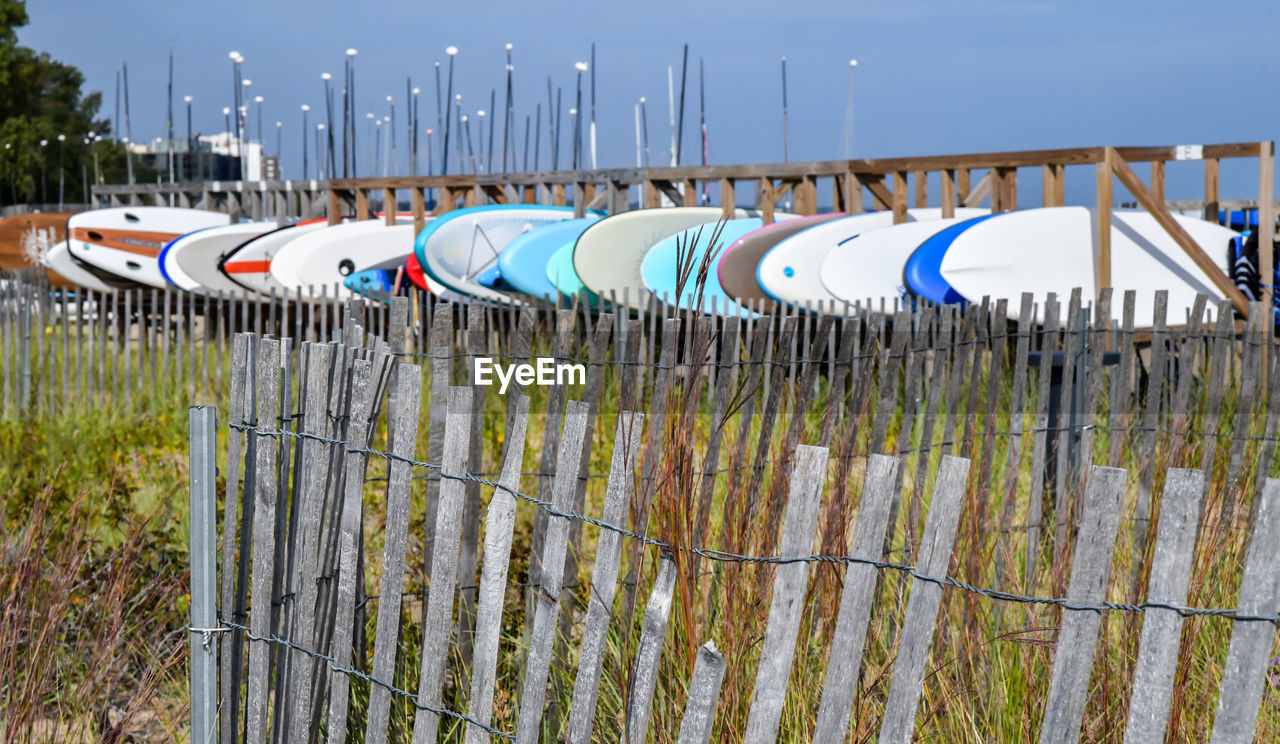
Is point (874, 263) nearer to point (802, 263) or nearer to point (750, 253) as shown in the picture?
point (802, 263)

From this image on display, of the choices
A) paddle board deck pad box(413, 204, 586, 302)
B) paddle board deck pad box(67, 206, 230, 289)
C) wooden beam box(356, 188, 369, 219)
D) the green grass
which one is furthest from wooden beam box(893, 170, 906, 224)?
paddle board deck pad box(67, 206, 230, 289)

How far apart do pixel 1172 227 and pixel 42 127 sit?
38767 millimetres

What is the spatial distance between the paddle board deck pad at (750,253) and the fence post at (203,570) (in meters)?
8.60

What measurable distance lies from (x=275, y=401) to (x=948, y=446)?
2.68 m

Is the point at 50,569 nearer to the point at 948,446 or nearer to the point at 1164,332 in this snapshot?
the point at 948,446

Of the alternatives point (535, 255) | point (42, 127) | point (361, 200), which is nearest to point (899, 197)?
point (535, 255)

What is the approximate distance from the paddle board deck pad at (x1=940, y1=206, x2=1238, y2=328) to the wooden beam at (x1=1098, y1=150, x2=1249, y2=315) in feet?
1.89

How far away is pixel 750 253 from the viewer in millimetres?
11188

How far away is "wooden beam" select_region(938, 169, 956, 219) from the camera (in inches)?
414

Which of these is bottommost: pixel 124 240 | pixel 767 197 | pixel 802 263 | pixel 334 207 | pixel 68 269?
pixel 68 269

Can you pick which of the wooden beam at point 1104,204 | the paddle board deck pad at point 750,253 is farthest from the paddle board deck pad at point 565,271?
the wooden beam at point 1104,204

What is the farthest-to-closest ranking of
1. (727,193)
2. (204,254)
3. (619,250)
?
1. (204,254)
2. (619,250)
3. (727,193)

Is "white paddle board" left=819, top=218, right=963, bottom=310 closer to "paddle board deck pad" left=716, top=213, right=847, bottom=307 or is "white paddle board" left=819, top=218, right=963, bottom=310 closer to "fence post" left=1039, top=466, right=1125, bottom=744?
"paddle board deck pad" left=716, top=213, right=847, bottom=307

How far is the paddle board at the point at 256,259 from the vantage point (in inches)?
600
